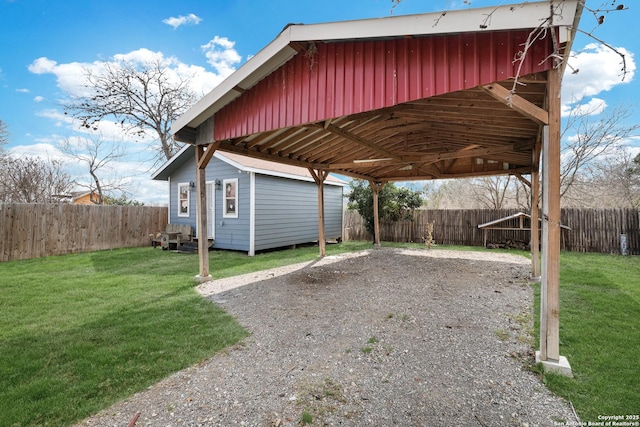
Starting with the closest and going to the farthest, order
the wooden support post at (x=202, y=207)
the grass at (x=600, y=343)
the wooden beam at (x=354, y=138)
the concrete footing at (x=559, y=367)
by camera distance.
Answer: the grass at (x=600, y=343) → the concrete footing at (x=559, y=367) → the wooden beam at (x=354, y=138) → the wooden support post at (x=202, y=207)

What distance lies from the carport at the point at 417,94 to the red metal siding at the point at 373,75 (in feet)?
0.04

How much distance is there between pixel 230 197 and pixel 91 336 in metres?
6.85

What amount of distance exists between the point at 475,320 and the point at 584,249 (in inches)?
336

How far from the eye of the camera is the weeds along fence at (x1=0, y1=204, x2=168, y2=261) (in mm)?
7840

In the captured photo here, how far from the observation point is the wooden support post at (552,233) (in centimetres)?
255

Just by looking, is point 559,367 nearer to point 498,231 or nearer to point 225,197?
point 225,197

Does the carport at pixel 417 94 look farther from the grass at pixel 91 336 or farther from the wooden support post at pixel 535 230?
the grass at pixel 91 336

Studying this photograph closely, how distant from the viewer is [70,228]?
9.02 m

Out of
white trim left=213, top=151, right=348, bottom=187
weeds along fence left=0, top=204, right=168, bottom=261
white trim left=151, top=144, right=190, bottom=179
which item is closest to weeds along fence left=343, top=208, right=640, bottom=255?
white trim left=213, top=151, right=348, bottom=187

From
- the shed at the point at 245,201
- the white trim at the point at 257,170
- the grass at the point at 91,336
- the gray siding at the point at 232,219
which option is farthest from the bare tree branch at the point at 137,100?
the grass at the point at 91,336

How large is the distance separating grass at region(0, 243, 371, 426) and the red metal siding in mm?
2911

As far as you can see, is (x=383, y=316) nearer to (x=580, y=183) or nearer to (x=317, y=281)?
(x=317, y=281)

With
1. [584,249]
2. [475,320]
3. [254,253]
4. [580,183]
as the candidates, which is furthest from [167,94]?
[580,183]

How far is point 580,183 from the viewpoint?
13938 mm
